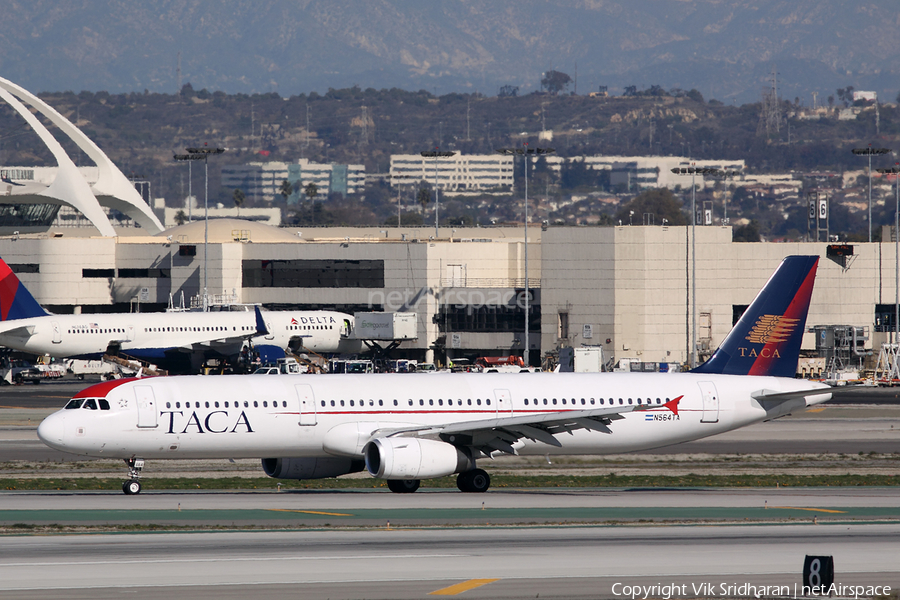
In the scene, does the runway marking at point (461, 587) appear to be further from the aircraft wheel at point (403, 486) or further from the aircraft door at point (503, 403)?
the aircraft door at point (503, 403)

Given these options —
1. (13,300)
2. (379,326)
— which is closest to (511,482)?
(13,300)

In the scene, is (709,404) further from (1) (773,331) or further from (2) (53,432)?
(2) (53,432)

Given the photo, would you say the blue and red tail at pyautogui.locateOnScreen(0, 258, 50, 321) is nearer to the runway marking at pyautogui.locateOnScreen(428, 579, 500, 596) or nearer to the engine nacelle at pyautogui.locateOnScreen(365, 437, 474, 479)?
the engine nacelle at pyautogui.locateOnScreen(365, 437, 474, 479)

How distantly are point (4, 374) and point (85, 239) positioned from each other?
31747mm

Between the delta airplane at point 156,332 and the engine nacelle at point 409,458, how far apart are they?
227ft

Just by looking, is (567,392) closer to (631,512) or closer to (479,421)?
(479,421)

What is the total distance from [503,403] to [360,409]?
5.21m

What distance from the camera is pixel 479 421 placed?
41.0 metres

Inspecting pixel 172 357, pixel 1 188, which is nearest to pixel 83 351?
pixel 172 357

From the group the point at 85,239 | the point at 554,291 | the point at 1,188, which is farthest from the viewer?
the point at 1,188

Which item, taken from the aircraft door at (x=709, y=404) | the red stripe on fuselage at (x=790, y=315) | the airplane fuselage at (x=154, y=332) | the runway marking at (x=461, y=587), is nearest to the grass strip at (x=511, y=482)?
the aircraft door at (x=709, y=404)

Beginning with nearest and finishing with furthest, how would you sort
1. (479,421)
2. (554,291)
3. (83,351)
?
1. (479,421)
2. (83,351)
3. (554,291)

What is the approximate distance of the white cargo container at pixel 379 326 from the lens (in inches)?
4579
